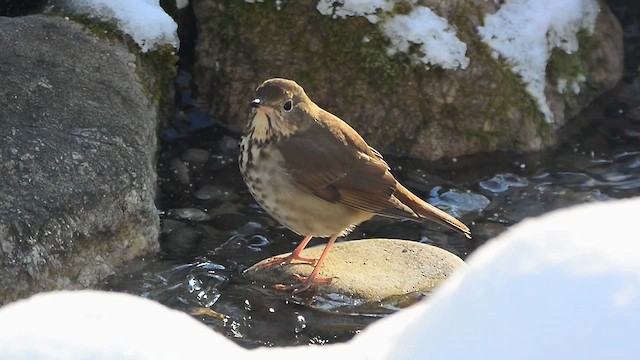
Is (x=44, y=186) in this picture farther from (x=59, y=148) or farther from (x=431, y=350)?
(x=431, y=350)

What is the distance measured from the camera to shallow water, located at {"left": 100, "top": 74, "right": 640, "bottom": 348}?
16.8ft

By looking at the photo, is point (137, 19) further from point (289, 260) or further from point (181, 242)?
point (289, 260)

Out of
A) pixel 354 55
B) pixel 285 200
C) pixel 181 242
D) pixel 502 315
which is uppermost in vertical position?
pixel 502 315

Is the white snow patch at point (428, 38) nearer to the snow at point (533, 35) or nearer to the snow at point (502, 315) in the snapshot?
the snow at point (533, 35)

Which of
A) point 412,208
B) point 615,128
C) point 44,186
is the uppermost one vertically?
point 615,128

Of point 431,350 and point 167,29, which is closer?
point 431,350

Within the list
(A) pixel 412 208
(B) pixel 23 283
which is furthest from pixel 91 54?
(A) pixel 412 208

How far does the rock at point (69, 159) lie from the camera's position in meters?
4.85

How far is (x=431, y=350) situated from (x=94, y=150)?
3641 mm

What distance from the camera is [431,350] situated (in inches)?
79.9

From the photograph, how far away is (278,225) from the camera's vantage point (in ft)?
20.7

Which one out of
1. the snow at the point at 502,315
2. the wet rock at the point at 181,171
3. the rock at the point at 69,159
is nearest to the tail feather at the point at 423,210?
the rock at the point at 69,159

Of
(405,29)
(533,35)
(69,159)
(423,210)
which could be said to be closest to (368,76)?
(405,29)

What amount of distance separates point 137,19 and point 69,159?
5.34 ft
